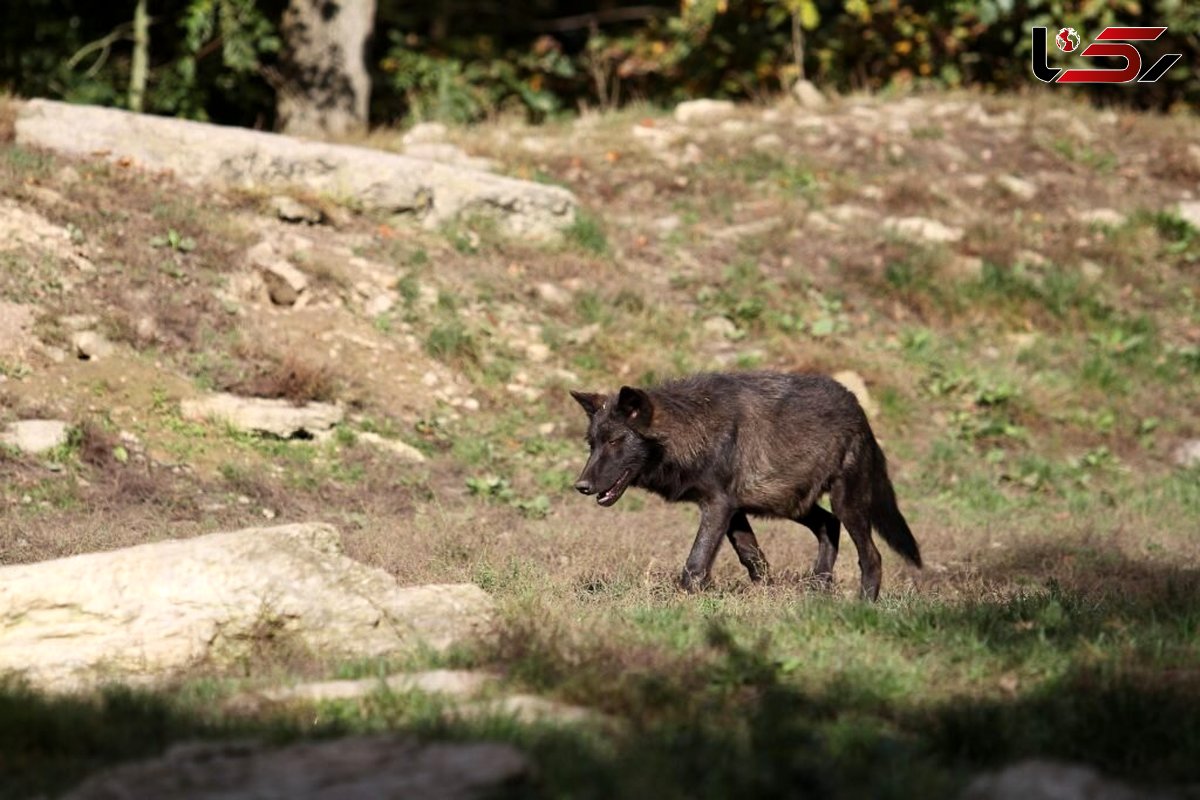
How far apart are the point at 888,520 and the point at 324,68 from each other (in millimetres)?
12662

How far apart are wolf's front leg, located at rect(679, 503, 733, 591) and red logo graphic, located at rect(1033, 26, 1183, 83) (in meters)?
15.1

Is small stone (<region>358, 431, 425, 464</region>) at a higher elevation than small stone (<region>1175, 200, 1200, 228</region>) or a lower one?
lower

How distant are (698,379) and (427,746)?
18.4ft

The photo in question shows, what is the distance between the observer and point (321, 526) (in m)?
8.37

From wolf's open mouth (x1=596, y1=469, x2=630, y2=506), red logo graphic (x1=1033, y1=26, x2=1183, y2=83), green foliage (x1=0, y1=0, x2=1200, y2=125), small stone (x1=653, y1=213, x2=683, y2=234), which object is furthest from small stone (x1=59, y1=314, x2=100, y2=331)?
red logo graphic (x1=1033, y1=26, x2=1183, y2=83)

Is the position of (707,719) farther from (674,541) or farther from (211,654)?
(674,541)

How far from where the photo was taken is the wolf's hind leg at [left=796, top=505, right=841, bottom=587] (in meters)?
11.1

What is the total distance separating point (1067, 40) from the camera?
23.6 metres

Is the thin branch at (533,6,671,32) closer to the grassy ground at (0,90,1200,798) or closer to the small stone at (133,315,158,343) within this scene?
the grassy ground at (0,90,1200,798)

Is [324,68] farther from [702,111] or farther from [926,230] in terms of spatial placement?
[926,230]

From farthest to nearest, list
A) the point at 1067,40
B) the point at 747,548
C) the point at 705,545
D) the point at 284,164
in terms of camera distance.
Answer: the point at 1067,40, the point at 284,164, the point at 747,548, the point at 705,545

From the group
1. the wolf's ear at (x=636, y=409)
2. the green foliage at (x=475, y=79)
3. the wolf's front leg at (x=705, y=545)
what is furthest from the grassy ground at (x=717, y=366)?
the green foliage at (x=475, y=79)

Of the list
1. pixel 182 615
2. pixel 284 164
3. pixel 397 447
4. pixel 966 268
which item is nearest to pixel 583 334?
pixel 397 447

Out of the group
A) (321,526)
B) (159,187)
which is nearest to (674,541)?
(321,526)
